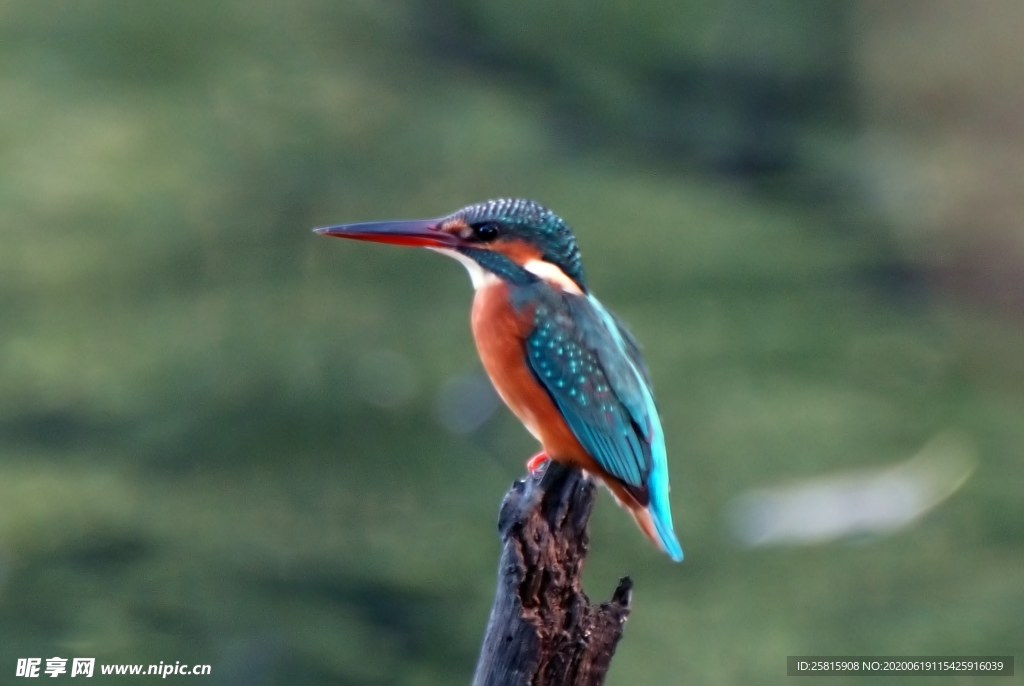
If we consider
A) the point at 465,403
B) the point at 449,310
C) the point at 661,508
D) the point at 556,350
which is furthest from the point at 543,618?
the point at 449,310

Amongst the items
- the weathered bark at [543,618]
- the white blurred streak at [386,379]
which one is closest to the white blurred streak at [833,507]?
the white blurred streak at [386,379]

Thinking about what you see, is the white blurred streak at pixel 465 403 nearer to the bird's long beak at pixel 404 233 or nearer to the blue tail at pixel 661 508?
the bird's long beak at pixel 404 233

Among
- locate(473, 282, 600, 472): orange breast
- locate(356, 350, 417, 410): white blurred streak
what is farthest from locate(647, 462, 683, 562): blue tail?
locate(356, 350, 417, 410): white blurred streak

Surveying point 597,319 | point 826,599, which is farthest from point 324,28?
point 597,319

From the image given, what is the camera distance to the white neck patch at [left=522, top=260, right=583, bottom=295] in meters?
2.49

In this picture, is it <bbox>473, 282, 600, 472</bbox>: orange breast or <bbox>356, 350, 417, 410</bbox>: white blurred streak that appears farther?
<bbox>356, 350, 417, 410</bbox>: white blurred streak

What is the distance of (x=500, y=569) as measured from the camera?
6.30ft

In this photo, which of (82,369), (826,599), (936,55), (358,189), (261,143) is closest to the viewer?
(826,599)

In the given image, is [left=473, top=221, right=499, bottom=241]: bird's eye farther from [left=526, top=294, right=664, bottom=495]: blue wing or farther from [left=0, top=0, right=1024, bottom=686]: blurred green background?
[left=0, top=0, right=1024, bottom=686]: blurred green background

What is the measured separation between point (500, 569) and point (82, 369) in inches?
241

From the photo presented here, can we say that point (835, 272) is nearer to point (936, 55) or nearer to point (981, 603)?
point (936, 55)

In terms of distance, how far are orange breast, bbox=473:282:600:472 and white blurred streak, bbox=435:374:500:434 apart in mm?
4322

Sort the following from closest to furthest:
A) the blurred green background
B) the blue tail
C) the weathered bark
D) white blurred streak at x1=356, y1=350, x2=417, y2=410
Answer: the weathered bark, the blue tail, the blurred green background, white blurred streak at x1=356, y1=350, x2=417, y2=410

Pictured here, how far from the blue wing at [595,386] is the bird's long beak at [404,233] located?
0.23m
